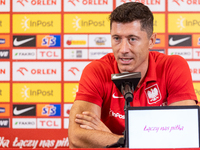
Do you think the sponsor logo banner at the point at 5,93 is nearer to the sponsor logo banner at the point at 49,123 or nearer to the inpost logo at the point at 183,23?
the sponsor logo banner at the point at 49,123

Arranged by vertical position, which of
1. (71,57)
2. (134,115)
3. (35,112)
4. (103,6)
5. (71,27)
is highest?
(103,6)

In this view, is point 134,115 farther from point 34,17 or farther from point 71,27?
point 34,17

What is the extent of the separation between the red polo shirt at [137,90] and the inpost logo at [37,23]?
1.30m

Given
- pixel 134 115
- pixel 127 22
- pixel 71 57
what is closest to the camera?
pixel 134 115

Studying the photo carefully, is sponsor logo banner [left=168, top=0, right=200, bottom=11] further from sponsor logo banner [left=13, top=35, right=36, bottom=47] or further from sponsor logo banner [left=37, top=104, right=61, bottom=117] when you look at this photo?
sponsor logo banner [left=37, top=104, right=61, bottom=117]

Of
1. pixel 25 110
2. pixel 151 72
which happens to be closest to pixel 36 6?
pixel 25 110

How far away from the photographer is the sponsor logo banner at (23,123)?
2465 millimetres

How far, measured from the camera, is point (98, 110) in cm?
126

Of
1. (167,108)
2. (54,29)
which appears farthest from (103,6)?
(167,108)

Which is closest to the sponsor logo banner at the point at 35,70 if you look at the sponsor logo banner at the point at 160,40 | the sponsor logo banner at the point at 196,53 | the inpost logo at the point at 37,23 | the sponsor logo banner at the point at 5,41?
the sponsor logo banner at the point at 5,41

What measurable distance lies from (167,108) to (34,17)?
2.08 metres

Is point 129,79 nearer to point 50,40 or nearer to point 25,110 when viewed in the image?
point 50,40

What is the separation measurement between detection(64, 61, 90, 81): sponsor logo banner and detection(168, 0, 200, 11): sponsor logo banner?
1.06 meters

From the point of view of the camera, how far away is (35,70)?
8.06ft
